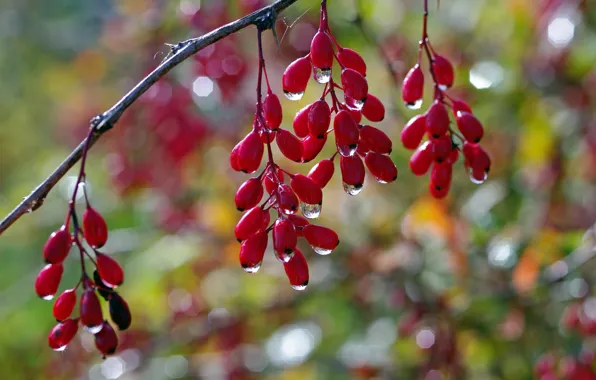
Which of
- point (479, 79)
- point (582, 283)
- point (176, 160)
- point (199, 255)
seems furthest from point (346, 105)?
point (176, 160)

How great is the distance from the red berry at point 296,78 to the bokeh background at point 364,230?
915mm

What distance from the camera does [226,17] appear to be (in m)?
2.53

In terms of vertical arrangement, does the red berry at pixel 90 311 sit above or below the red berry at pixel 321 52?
below

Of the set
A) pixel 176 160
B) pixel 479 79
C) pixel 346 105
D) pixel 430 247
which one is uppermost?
pixel 176 160

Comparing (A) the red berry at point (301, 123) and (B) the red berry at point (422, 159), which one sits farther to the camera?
(B) the red berry at point (422, 159)

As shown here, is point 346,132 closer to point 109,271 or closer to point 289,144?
point 289,144

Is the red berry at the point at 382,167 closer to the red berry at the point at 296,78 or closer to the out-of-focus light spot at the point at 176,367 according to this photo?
the red berry at the point at 296,78

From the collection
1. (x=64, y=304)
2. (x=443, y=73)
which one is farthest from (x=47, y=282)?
(x=443, y=73)

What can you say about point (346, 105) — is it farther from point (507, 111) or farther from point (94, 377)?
point (94, 377)

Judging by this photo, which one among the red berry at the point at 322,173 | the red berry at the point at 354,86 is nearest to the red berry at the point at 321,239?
the red berry at the point at 322,173

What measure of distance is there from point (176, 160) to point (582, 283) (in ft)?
5.37

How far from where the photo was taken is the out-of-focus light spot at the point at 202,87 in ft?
8.78

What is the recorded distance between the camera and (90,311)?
1112 mm

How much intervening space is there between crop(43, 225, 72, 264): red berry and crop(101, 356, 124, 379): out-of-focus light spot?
148cm
